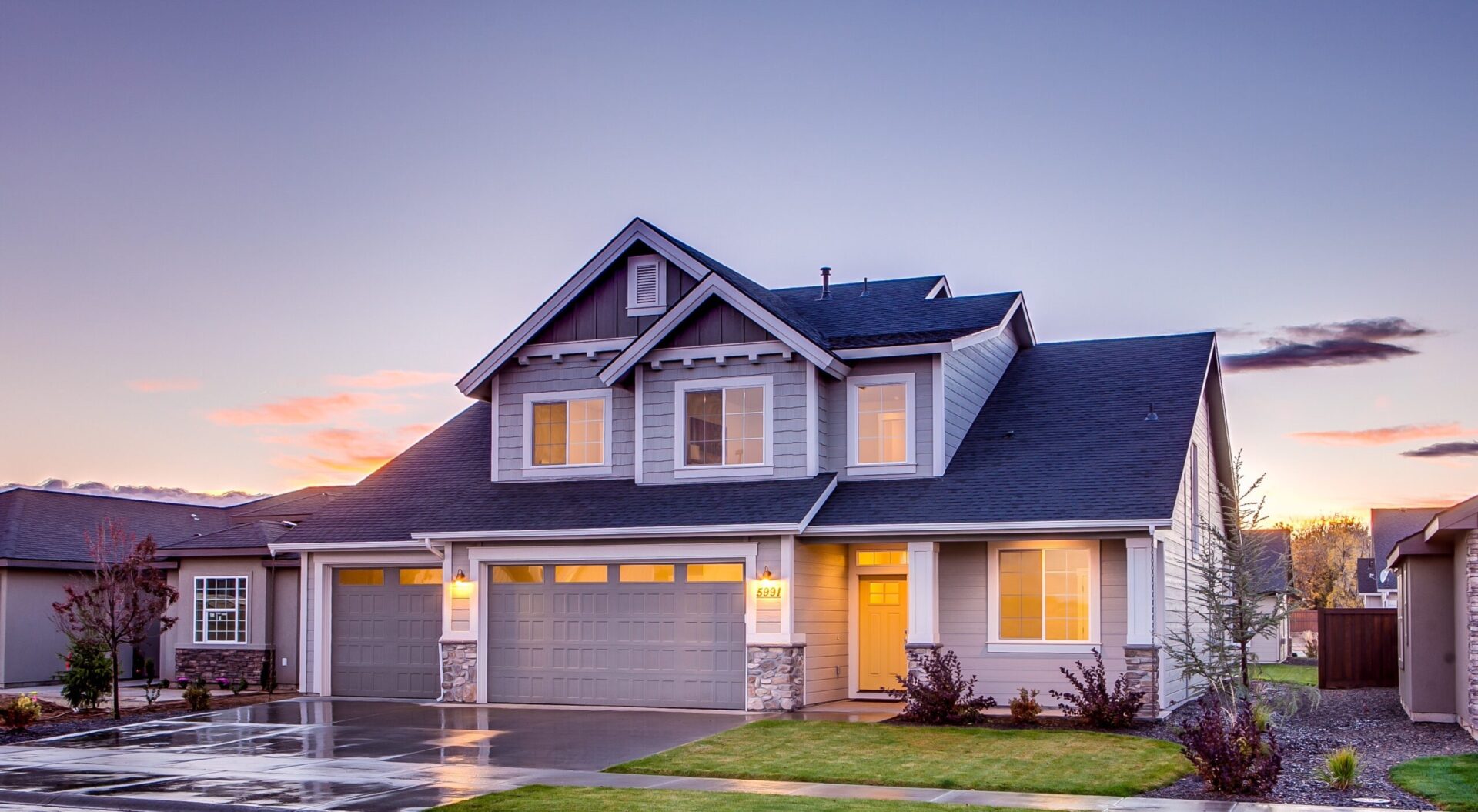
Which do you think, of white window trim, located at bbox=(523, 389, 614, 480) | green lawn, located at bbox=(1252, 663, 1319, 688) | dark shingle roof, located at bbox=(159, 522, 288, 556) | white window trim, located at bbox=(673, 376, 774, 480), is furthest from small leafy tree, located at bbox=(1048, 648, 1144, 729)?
dark shingle roof, located at bbox=(159, 522, 288, 556)

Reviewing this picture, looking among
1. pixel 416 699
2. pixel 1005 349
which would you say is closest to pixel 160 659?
pixel 416 699

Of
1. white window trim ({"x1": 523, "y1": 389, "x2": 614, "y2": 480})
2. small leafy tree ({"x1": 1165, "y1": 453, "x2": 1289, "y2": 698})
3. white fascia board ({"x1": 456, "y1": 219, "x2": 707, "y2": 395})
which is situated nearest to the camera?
small leafy tree ({"x1": 1165, "y1": 453, "x2": 1289, "y2": 698})

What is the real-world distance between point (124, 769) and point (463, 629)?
24.8 feet

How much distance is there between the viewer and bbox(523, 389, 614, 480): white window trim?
925 inches

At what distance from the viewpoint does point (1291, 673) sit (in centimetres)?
3391

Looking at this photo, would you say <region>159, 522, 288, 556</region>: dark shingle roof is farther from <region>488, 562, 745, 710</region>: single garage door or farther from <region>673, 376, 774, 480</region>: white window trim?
<region>673, 376, 774, 480</region>: white window trim

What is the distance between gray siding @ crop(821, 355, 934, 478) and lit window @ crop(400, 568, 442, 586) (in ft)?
23.8

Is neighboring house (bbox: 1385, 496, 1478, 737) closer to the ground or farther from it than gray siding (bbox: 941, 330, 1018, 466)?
closer to the ground

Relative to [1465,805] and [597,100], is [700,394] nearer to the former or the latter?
[597,100]

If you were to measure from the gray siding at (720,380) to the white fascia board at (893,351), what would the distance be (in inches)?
28.4

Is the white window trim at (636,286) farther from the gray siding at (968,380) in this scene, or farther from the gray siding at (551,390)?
the gray siding at (968,380)

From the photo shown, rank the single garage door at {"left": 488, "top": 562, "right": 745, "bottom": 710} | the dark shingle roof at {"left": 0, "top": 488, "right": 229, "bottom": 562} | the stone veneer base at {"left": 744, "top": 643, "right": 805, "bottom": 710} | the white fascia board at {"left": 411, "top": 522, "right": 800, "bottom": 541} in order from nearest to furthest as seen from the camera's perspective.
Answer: the stone veneer base at {"left": 744, "top": 643, "right": 805, "bottom": 710} → the white fascia board at {"left": 411, "top": 522, "right": 800, "bottom": 541} → the single garage door at {"left": 488, "top": 562, "right": 745, "bottom": 710} → the dark shingle roof at {"left": 0, "top": 488, "right": 229, "bottom": 562}

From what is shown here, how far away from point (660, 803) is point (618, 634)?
9120 mm

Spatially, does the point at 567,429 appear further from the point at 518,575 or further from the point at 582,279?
the point at 518,575
